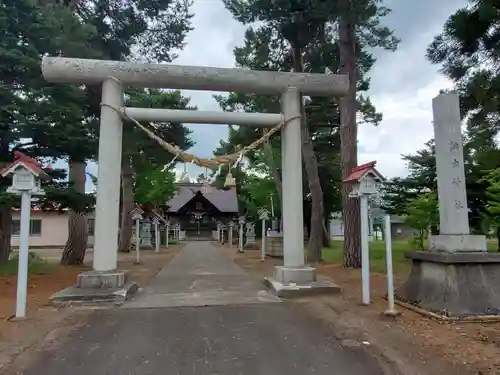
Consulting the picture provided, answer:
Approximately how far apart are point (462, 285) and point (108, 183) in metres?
6.39

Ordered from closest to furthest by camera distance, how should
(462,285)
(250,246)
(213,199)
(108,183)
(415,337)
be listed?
(415,337) < (462,285) < (108,183) < (250,246) < (213,199)

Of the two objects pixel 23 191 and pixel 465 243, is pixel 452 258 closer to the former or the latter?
pixel 465 243

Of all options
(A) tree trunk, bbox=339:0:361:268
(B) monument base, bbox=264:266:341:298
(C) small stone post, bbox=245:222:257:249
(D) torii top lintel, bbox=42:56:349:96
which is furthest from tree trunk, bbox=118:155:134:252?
(B) monument base, bbox=264:266:341:298

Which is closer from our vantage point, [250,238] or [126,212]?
[126,212]

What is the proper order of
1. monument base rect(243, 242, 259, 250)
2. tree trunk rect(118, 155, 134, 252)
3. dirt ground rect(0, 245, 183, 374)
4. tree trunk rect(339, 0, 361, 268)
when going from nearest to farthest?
1. dirt ground rect(0, 245, 183, 374)
2. tree trunk rect(339, 0, 361, 268)
3. tree trunk rect(118, 155, 134, 252)
4. monument base rect(243, 242, 259, 250)

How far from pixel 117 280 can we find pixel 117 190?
68.0 inches

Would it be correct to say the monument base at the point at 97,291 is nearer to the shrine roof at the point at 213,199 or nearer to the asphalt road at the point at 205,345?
the asphalt road at the point at 205,345

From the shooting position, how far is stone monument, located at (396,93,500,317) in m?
6.20

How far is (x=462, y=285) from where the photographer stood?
6.26 metres

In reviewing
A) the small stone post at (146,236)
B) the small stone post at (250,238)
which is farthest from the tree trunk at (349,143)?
the small stone post at (146,236)

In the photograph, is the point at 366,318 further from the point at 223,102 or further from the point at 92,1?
the point at 223,102

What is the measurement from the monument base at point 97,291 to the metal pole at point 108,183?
194 mm

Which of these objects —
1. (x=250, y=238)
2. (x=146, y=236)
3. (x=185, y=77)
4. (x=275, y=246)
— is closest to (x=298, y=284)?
(x=185, y=77)

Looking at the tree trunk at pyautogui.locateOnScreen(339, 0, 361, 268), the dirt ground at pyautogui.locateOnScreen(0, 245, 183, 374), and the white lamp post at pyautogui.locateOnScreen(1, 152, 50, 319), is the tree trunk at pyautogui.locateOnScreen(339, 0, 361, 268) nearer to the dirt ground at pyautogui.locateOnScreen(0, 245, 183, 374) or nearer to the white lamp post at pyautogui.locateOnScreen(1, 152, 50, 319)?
the dirt ground at pyautogui.locateOnScreen(0, 245, 183, 374)
